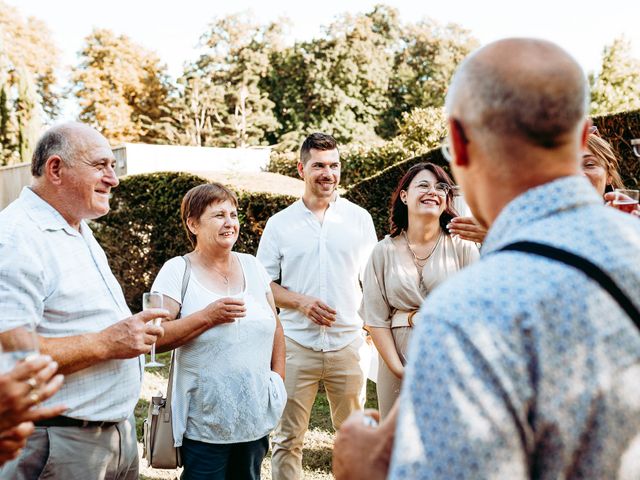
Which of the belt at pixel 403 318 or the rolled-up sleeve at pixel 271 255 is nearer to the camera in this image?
the belt at pixel 403 318

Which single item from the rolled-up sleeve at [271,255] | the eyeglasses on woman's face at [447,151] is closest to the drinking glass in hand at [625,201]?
the eyeglasses on woman's face at [447,151]

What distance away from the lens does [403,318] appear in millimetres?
3902

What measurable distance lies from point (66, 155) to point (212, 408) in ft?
5.06

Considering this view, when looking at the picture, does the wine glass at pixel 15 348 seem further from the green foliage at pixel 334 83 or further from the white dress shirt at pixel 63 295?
the green foliage at pixel 334 83

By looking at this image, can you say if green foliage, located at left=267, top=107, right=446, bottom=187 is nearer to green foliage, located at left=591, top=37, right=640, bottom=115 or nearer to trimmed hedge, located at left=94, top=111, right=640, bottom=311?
trimmed hedge, located at left=94, top=111, right=640, bottom=311

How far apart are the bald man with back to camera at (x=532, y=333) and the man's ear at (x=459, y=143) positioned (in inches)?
2.1

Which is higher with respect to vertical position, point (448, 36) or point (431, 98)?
point (448, 36)

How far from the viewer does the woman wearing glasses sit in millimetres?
3877

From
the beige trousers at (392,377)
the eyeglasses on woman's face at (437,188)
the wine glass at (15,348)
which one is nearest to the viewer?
the wine glass at (15,348)

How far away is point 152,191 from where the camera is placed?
1105 centimetres

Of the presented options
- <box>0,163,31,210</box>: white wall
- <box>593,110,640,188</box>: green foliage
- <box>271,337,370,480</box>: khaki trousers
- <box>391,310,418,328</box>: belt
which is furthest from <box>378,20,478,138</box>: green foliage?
<box>391,310,418,328</box>: belt

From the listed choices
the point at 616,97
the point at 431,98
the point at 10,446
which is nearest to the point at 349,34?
the point at 431,98

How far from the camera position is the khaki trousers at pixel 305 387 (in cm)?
461

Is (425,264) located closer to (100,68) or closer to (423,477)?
(423,477)
